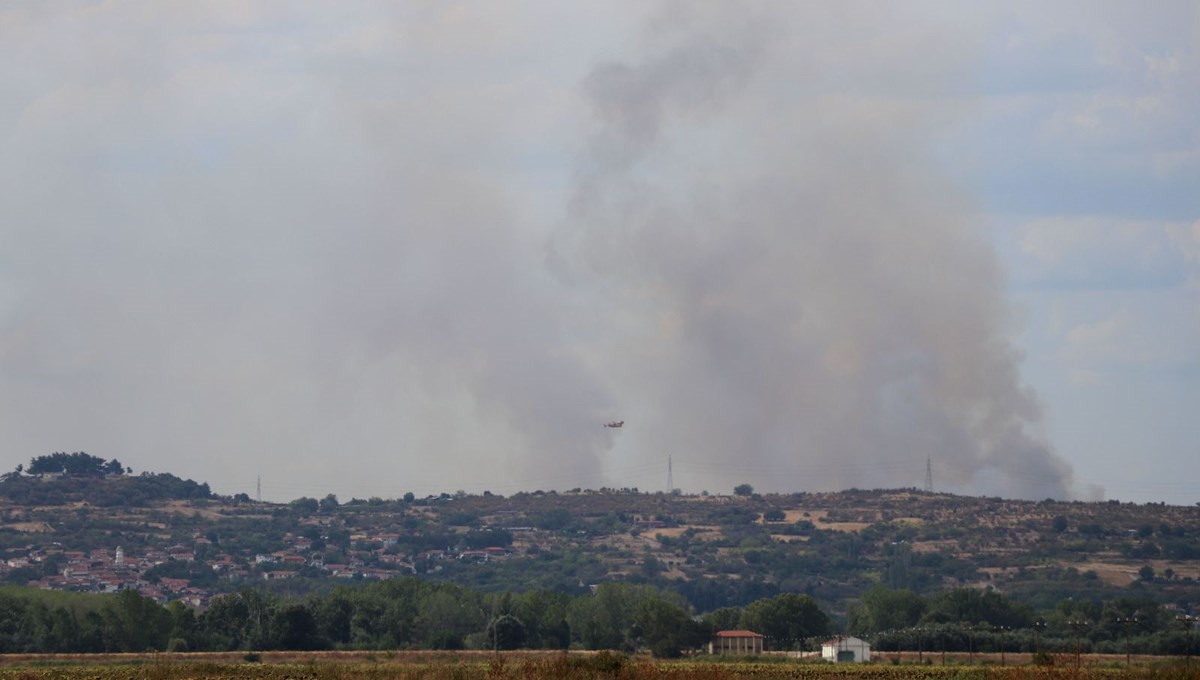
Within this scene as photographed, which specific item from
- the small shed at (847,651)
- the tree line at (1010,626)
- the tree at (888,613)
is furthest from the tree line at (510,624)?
the small shed at (847,651)

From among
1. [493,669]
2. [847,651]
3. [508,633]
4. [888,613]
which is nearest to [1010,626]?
[888,613]

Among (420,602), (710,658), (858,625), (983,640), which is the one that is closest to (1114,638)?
(983,640)

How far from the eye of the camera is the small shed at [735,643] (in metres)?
143

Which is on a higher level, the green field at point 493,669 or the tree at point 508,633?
the tree at point 508,633

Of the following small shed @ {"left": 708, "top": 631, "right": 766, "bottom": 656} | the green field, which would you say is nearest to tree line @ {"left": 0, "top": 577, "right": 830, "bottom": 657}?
small shed @ {"left": 708, "top": 631, "right": 766, "bottom": 656}

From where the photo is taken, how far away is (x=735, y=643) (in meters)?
145

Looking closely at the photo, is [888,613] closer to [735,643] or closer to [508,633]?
[735,643]

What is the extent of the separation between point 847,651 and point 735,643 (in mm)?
16546

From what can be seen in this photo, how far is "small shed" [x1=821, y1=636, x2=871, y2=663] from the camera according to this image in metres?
129

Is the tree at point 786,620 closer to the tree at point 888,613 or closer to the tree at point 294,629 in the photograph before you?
the tree at point 888,613

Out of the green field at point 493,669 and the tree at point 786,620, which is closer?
the green field at point 493,669

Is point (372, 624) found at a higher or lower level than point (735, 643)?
higher

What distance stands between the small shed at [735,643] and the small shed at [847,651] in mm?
9746

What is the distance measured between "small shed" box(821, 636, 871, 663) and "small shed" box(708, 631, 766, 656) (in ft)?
32.0
